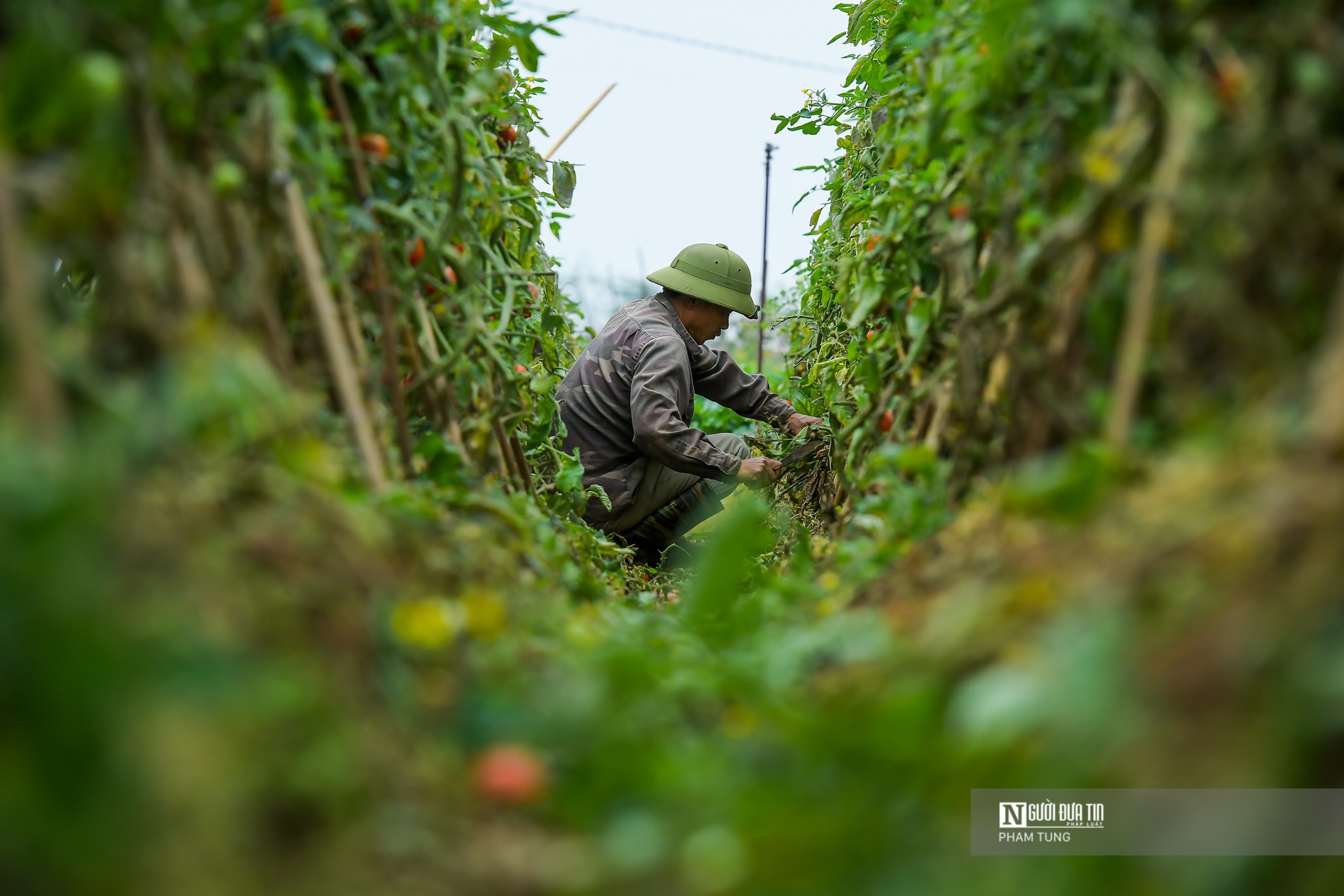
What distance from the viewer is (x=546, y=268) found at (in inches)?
150

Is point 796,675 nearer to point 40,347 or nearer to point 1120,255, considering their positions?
point 1120,255

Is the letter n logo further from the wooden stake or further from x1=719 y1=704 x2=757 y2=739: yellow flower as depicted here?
the wooden stake

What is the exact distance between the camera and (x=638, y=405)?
4078mm

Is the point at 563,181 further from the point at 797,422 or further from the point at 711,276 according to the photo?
the point at 797,422

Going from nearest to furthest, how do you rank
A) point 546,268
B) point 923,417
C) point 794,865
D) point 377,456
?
point 794,865 < point 377,456 < point 923,417 < point 546,268

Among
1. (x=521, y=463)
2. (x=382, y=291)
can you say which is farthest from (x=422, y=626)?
(x=521, y=463)

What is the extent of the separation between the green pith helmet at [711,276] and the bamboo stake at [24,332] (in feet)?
11.7

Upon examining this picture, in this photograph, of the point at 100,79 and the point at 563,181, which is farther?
the point at 563,181

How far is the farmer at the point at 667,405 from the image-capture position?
162 inches

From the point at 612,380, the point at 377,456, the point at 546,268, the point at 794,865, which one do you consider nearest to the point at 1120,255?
the point at 794,865

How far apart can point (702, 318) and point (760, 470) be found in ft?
2.54

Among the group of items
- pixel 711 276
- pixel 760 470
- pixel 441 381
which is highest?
pixel 711 276

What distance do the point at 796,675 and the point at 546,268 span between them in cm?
269

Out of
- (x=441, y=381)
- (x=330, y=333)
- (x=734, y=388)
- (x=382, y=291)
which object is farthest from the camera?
(x=734, y=388)
